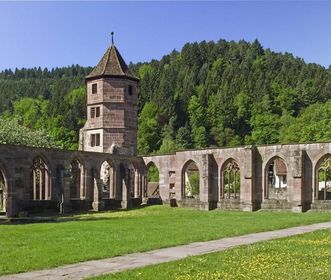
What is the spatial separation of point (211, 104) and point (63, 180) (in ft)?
227

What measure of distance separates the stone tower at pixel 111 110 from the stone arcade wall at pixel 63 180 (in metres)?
2.43

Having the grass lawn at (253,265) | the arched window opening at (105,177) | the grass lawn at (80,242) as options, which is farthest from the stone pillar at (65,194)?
the grass lawn at (253,265)

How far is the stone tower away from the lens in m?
42.0

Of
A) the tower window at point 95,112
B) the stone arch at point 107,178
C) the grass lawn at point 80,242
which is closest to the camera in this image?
the grass lawn at point 80,242

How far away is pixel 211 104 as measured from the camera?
3927 inches

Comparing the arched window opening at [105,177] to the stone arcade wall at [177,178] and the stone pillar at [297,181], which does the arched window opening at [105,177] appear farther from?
the stone pillar at [297,181]

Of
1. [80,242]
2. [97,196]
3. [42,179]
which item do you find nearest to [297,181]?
[97,196]

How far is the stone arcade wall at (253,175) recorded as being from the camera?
31969 millimetres

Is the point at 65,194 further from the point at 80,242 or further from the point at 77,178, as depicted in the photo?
the point at 80,242

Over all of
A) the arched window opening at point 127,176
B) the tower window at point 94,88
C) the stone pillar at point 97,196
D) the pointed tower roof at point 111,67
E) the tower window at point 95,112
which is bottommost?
the stone pillar at point 97,196

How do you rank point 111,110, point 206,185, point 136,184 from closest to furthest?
point 206,185 < point 136,184 < point 111,110

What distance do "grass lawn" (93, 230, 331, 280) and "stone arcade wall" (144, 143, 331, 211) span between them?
19.0 metres

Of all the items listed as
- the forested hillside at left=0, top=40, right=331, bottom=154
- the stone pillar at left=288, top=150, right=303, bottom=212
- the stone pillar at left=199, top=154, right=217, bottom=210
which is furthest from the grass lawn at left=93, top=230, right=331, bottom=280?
the forested hillside at left=0, top=40, right=331, bottom=154

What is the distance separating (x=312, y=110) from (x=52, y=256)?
238ft
